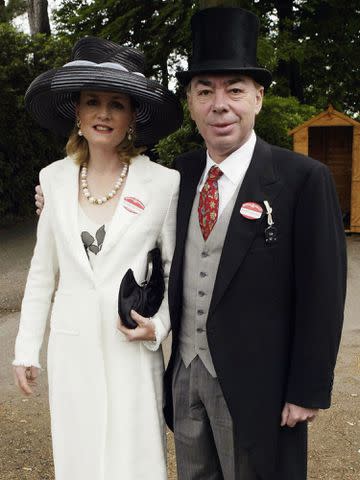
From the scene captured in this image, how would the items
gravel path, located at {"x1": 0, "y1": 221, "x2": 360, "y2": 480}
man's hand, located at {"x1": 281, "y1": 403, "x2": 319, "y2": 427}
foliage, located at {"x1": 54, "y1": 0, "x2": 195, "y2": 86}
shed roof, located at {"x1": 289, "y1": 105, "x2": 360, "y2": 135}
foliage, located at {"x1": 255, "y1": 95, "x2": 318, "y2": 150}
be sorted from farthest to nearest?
foliage, located at {"x1": 54, "y1": 0, "x2": 195, "y2": 86} → shed roof, located at {"x1": 289, "y1": 105, "x2": 360, "y2": 135} → foliage, located at {"x1": 255, "y1": 95, "x2": 318, "y2": 150} → gravel path, located at {"x1": 0, "y1": 221, "x2": 360, "y2": 480} → man's hand, located at {"x1": 281, "y1": 403, "x2": 319, "y2": 427}

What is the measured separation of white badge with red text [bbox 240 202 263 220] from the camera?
81.8 inches

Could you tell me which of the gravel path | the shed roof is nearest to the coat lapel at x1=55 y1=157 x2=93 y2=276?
the gravel path

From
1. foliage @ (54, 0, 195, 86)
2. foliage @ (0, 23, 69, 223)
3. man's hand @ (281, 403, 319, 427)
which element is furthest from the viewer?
foliage @ (54, 0, 195, 86)

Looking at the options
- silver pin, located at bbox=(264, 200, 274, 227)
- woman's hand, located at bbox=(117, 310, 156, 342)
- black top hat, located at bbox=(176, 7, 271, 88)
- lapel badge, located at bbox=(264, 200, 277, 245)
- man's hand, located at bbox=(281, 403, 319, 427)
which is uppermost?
black top hat, located at bbox=(176, 7, 271, 88)

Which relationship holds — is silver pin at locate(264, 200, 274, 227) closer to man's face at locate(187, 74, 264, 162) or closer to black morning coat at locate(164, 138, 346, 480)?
black morning coat at locate(164, 138, 346, 480)

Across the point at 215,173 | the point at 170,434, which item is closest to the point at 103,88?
the point at 215,173

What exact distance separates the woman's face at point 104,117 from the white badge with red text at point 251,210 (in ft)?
1.86

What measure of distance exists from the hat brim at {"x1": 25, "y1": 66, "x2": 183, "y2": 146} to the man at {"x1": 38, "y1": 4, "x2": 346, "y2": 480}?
0.16 meters

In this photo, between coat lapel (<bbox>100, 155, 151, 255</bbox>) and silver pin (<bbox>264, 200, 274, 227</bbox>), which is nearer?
silver pin (<bbox>264, 200, 274, 227</bbox>)

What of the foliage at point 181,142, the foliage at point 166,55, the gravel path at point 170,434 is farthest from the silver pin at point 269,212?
the foliage at point 181,142

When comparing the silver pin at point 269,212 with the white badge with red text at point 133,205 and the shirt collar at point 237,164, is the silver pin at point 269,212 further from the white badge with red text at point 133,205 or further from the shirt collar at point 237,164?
the white badge with red text at point 133,205

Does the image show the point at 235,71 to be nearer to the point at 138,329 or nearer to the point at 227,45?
the point at 227,45

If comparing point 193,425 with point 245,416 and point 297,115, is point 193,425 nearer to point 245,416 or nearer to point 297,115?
point 245,416

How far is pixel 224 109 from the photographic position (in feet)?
6.98
